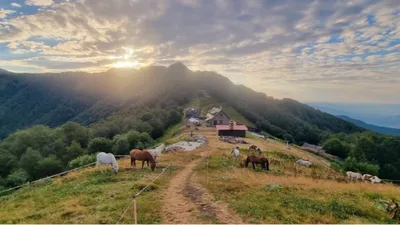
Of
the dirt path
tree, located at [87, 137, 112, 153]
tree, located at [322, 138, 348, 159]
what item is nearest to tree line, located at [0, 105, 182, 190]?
tree, located at [87, 137, 112, 153]

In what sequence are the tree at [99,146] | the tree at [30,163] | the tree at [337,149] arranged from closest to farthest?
the tree at [30,163]
the tree at [99,146]
the tree at [337,149]

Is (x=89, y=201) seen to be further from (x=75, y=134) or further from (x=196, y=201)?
(x=75, y=134)

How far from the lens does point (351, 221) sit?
13.9m

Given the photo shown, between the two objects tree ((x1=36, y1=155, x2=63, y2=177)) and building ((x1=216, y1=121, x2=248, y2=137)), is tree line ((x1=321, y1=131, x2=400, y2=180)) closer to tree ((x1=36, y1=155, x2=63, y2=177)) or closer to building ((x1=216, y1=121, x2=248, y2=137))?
building ((x1=216, y1=121, x2=248, y2=137))

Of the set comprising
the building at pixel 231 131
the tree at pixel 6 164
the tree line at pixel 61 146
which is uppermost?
the building at pixel 231 131

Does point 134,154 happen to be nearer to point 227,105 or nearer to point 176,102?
point 176,102

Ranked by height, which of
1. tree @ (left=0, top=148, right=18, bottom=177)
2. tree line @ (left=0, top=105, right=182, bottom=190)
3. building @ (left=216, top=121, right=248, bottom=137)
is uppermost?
building @ (left=216, top=121, right=248, bottom=137)

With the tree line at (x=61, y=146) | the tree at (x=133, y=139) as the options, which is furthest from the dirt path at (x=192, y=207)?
the tree at (x=133, y=139)

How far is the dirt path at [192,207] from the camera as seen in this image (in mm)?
13641

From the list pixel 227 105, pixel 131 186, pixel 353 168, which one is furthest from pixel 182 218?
pixel 227 105

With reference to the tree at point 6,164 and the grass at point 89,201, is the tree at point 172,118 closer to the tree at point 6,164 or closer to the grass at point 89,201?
the tree at point 6,164

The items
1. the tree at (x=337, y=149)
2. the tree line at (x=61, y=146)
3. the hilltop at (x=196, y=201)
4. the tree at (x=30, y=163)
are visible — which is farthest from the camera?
the tree at (x=337, y=149)

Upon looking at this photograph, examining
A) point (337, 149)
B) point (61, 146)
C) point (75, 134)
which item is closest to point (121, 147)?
point (61, 146)

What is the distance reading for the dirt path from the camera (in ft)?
44.8
